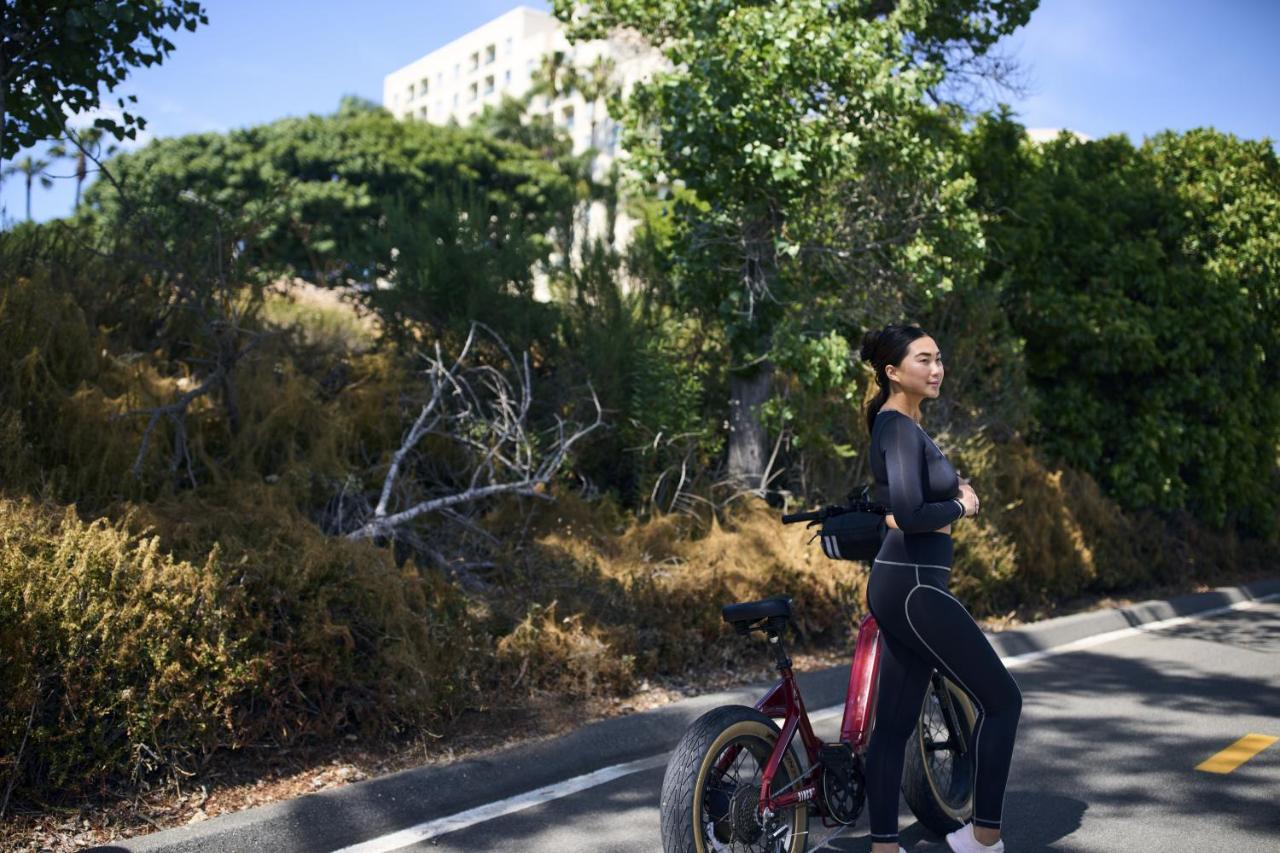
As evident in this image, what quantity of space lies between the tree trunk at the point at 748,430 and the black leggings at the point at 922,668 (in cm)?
514

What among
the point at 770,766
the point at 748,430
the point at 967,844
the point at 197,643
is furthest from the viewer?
the point at 748,430

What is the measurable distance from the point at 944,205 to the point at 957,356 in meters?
1.51

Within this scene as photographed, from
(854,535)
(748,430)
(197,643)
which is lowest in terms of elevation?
(197,643)

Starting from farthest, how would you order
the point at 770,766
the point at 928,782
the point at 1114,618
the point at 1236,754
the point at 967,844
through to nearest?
the point at 1114,618, the point at 1236,754, the point at 928,782, the point at 967,844, the point at 770,766

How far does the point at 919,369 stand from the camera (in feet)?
13.1

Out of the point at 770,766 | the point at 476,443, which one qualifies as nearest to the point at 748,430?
the point at 476,443

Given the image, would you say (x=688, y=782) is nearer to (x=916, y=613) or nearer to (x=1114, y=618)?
(x=916, y=613)

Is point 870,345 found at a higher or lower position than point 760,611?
higher

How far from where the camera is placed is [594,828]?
4.85 meters

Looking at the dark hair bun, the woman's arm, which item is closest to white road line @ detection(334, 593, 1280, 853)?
the woman's arm

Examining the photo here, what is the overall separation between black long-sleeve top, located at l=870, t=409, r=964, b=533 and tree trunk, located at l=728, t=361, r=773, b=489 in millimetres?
5146

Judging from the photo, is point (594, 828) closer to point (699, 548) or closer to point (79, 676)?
point (79, 676)

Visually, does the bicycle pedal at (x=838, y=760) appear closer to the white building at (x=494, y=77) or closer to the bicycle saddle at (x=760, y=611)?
the bicycle saddle at (x=760, y=611)

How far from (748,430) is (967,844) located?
17.8 ft
